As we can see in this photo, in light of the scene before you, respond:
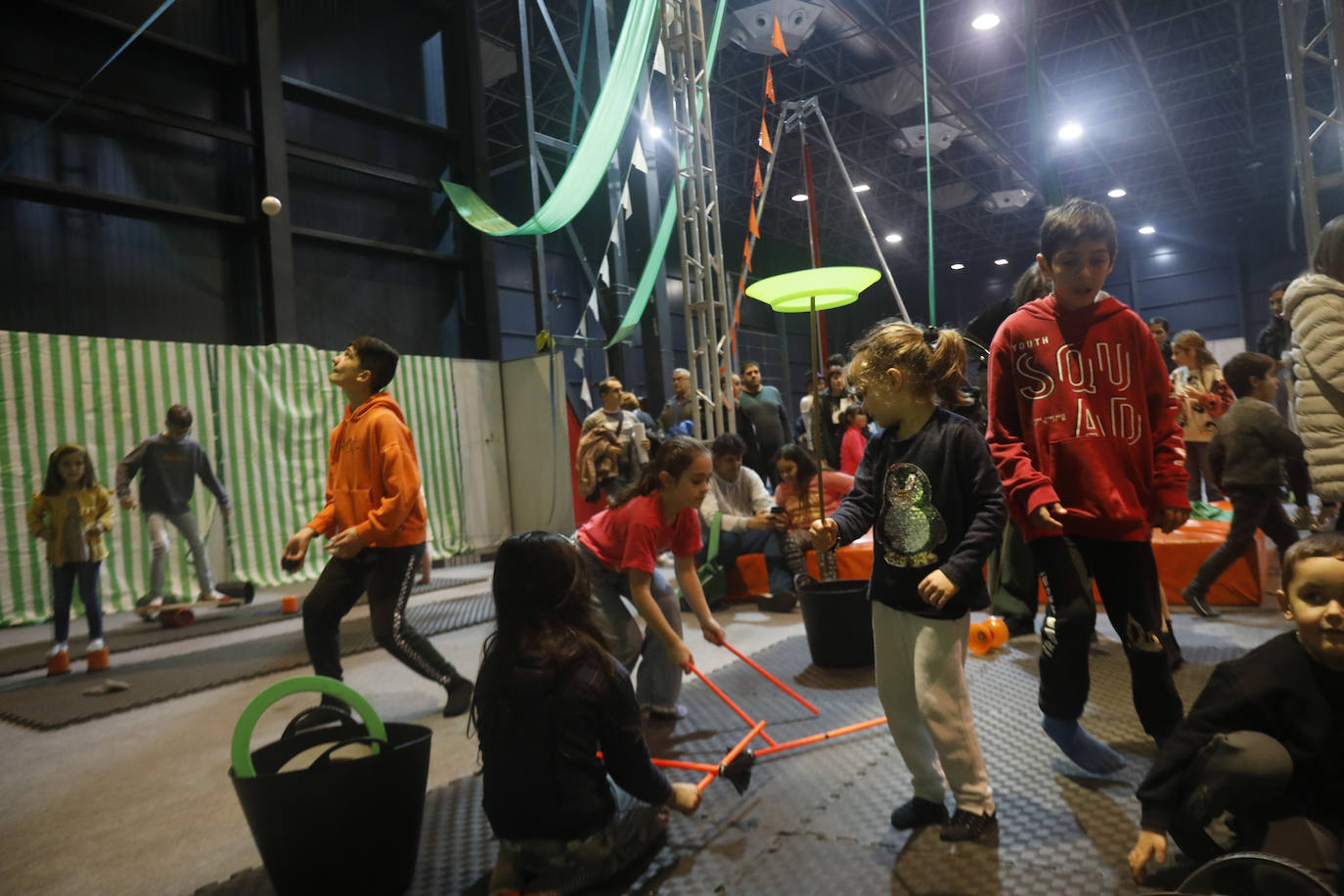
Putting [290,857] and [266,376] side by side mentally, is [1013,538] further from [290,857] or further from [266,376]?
[266,376]

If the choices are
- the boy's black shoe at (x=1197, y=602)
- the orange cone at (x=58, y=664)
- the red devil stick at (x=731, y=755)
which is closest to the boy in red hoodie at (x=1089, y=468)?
the red devil stick at (x=731, y=755)

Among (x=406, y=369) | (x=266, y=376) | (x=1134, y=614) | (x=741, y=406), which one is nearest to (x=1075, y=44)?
(x=741, y=406)

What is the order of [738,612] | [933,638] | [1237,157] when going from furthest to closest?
[1237,157]
[738,612]
[933,638]

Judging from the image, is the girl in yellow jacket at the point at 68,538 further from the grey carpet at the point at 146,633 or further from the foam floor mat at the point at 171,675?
the grey carpet at the point at 146,633

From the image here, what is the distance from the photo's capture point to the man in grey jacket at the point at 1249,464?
11.1ft

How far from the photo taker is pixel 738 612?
15.1 ft

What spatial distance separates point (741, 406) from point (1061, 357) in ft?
14.2

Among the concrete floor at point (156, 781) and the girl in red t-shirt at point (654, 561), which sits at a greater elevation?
the girl in red t-shirt at point (654, 561)

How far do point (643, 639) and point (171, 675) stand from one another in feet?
8.59

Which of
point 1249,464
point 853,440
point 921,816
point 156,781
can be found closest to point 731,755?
point 921,816

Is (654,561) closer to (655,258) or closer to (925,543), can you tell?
(925,543)

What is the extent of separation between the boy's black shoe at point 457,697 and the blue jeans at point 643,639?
73 cm

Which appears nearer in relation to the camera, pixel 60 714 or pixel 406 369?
pixel 60 714

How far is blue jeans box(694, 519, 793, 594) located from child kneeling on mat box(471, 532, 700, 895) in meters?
3.10
